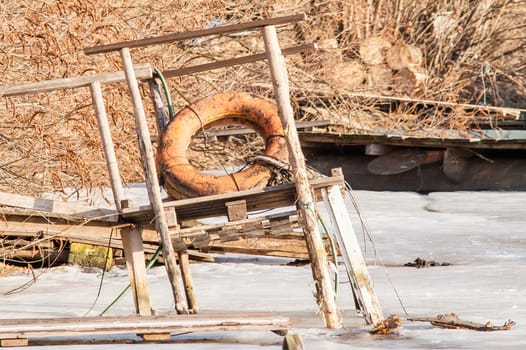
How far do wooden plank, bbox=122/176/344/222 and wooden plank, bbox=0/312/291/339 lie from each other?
46.9 inches

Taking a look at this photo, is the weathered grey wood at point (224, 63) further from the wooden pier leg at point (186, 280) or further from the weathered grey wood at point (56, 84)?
the wooden pier leg at point (186, 280)

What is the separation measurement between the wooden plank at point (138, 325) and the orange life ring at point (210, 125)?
5.09 ft

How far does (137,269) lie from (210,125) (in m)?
1.28

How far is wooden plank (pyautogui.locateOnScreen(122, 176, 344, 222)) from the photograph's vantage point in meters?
7.70

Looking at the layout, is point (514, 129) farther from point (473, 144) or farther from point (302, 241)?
point (302, 241)

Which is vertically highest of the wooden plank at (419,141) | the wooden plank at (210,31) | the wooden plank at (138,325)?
the wooden plank at (419,141)

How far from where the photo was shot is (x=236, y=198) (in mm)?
7750

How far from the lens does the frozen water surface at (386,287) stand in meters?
6.75

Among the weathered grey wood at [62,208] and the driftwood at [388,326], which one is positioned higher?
the weathered grey wood at [62,208]

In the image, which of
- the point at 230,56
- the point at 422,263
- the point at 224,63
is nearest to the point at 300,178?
the point at 224,63

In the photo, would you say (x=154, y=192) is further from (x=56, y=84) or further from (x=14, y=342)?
(x=14, y=342)

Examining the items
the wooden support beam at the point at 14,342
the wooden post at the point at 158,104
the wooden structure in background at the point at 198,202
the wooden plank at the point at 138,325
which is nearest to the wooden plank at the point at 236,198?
the wooden structure in background at the point at 198,202

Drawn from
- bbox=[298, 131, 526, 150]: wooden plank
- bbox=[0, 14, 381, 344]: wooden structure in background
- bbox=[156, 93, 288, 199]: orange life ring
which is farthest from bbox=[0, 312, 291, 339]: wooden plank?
bbox=[298, 131, 526, 150]: wooden plank

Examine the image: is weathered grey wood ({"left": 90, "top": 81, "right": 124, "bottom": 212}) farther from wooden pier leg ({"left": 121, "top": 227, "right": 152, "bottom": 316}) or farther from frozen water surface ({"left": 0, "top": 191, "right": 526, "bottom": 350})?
frozen water surface ({"left": 0, "top": 191, "right": 526, "bottom": 350})
